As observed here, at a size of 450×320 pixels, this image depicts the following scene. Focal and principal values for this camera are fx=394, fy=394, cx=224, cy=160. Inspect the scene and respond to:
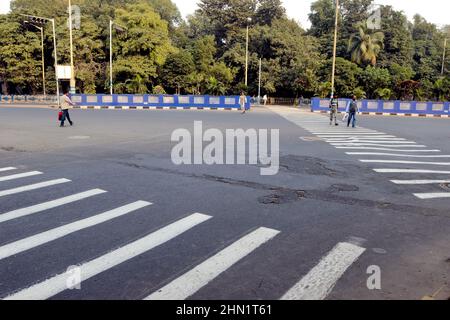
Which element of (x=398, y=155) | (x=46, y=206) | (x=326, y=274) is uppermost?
(x=398, y=155)

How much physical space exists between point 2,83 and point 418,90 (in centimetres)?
6758

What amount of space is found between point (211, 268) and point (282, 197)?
334 centimetres

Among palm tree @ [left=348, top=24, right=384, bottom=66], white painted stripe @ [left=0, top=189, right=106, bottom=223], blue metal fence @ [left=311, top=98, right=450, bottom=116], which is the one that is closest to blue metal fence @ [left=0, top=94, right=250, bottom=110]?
blue metal fence @ [left=311, top=98, right=450, bottom=116]

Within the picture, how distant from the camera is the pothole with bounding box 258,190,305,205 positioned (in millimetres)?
7270

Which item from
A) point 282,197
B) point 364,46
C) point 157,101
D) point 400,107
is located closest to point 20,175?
point 282,197

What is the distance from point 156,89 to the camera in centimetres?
5531

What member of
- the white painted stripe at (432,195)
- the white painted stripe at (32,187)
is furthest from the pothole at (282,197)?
the white painted stripe at (32,187)

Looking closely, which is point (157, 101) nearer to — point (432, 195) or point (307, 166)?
point (307, 166)

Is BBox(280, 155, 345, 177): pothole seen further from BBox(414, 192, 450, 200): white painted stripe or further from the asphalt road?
BBox(414, 192, 450, 200): white painted stripe

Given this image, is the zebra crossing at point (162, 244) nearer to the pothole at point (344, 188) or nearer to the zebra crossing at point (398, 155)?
the pothole at point (344, 188)

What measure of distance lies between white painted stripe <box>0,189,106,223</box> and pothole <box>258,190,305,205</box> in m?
3.20

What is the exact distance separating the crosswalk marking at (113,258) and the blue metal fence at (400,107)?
3549cm

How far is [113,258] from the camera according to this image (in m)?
4.72
